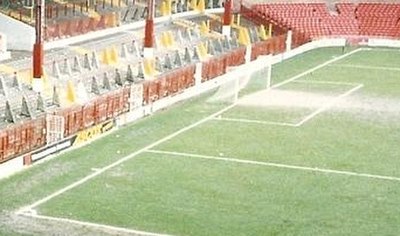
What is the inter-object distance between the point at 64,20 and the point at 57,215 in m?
23.5

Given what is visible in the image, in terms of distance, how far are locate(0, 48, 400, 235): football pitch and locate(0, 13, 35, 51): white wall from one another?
29.9ft

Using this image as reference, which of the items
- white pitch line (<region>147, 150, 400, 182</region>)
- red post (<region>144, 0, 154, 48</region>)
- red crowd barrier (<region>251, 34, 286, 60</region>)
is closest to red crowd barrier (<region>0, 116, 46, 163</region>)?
white pitch line (<region>147, 150, 400, 182</region>)

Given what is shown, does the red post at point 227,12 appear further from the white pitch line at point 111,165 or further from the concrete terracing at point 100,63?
the white pitch line at point 111,165

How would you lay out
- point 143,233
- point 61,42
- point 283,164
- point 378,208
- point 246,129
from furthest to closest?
point 61,42 → point 246,129 → point 283,164 → point 378,208 → point 143,233

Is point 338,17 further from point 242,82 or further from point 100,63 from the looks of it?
point 100,63

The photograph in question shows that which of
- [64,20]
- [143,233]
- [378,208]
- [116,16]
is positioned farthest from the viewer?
[116,16]

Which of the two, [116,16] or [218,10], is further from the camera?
[218,10]

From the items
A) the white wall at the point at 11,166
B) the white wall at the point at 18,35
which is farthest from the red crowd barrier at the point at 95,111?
the white wall at the point at 18,35

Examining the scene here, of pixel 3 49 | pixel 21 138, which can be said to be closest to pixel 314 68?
pixel 3 49

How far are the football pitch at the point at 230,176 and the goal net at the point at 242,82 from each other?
0.65 metres

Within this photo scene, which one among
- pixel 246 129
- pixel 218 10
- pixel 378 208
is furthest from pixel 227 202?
pixel 218 10

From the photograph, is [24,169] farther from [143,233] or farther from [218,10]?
[218,10]

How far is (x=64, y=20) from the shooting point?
133ft

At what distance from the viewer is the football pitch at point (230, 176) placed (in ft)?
58.6
